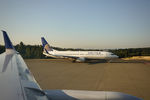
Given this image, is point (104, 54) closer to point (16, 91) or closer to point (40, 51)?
point (16, 91)

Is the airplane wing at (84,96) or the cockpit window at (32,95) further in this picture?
the airplane wing at (84,96)

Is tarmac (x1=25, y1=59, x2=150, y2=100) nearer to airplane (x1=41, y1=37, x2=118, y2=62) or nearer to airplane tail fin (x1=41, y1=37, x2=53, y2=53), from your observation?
airplane (x1=41, y1=37, x2=118, y2=62)

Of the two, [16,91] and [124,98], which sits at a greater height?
[16,91]

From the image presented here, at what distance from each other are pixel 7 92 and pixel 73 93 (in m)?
1.46

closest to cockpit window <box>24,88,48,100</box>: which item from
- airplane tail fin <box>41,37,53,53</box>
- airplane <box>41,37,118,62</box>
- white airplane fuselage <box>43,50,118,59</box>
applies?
airplane <box>41,37,118,62</box>

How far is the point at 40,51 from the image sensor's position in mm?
57938

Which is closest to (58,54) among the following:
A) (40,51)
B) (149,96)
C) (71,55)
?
(71,55)

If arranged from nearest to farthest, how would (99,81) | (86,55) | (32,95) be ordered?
(32,95) < (99,81) < (86,55)

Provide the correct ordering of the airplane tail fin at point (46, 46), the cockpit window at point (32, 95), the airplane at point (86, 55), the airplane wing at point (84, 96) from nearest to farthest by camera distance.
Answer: the cockpit window at point (32, 95) < the airplane wing at point (84, 96) < the airplane at point (86, 55) < the airplane tail fin at point (46, 46)

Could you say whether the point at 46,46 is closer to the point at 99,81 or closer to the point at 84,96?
the point at 99,81

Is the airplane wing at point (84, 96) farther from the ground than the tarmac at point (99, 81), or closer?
farther from the ground

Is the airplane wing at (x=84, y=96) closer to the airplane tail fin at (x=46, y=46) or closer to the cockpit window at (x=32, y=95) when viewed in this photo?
the cockpit window at (x=32, y=95)

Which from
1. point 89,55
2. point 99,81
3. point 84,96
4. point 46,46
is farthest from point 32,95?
point 46,46

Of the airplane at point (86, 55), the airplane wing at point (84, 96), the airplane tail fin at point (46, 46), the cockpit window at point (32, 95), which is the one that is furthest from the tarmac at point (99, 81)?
the airplane tail fin at point (46, 46)
